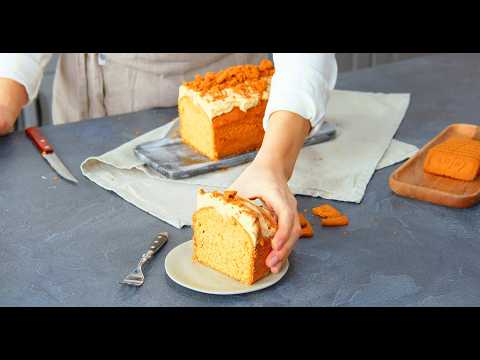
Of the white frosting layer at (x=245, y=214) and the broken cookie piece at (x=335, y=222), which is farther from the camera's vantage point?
the broken cookie piece at (x=335, y=222)

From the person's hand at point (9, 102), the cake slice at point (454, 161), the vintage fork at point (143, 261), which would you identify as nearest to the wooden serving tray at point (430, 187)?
the cake slice at point (454, 161)

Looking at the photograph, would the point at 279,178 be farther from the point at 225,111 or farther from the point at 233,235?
the point at 225,111

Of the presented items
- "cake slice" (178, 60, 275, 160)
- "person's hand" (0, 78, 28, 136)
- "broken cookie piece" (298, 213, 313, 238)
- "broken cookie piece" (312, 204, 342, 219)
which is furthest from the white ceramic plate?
"person's hand" (0, 78, 28, 136)

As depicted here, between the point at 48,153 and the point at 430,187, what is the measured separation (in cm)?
107

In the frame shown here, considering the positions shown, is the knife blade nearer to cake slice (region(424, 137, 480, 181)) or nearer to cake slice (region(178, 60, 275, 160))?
cake slice (region(178, 60, 275, 160))

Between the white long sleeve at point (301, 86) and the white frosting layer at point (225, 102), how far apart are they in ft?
0.61

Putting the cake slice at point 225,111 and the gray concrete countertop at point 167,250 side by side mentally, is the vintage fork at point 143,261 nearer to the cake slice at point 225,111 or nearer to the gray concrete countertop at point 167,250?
the gray concrete countertop at point 167,250

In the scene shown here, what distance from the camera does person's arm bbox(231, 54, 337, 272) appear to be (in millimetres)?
1522

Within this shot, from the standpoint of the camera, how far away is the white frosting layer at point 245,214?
149 centimetres

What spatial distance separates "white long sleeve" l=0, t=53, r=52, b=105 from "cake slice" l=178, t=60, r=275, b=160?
49cm

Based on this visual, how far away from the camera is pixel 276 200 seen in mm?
1557
